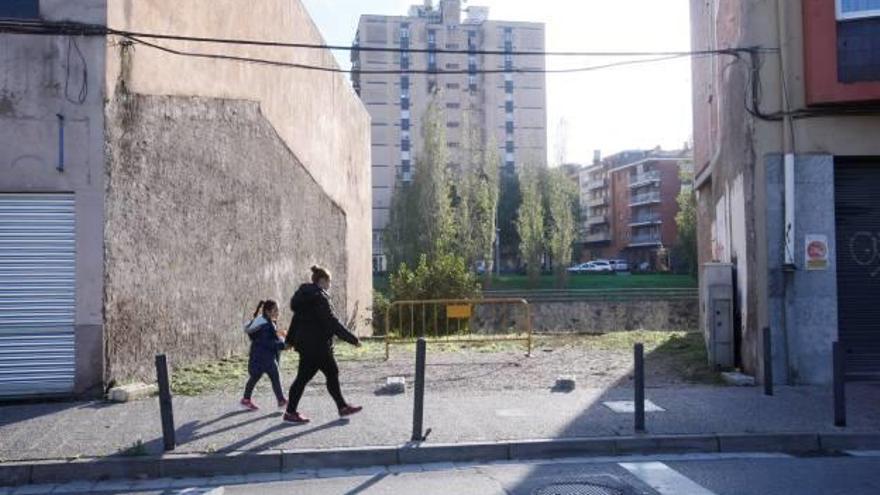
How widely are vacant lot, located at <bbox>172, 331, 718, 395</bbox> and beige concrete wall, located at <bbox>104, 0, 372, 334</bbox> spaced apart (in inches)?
156

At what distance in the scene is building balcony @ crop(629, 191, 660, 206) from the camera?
313 feet

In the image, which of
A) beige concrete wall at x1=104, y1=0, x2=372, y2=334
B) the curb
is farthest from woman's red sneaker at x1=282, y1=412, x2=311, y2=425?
beige concrete wall at x1=104, y1=0, x2=372, y2=334

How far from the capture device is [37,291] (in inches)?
427

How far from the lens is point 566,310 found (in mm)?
40812

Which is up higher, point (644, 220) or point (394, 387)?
point (644, 220)

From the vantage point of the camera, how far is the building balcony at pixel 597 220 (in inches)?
4437

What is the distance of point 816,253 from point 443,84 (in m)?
91.2

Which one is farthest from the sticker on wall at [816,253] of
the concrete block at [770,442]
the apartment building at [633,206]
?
the apartment building at [633,206]

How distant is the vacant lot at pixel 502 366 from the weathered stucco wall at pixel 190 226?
2.77ft

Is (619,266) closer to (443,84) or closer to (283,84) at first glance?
(443,84)

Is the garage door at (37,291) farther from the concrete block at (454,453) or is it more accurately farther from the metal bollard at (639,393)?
the metal bollard at (639,393)

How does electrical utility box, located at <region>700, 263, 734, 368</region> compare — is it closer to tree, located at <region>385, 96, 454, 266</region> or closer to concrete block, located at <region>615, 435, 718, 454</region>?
concrete block, located at <region>615, 435, 718, 454</region>

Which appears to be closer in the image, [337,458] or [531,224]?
[337,458]

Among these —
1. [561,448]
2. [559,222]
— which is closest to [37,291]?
[561,448]
